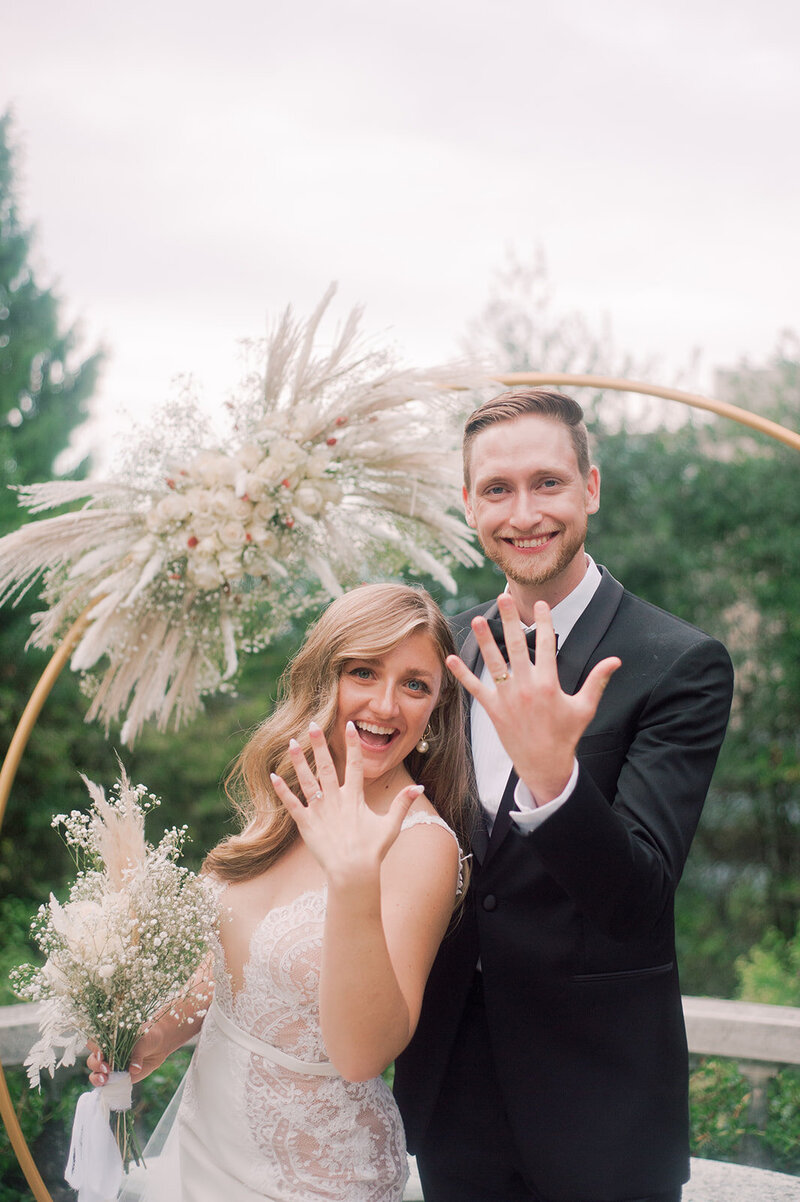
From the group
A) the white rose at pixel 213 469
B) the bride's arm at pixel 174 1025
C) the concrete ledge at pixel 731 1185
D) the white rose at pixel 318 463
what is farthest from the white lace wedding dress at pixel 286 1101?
the white rose at pixel 213 469

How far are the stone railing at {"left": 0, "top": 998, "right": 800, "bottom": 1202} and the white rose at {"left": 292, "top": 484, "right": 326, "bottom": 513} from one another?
2309 mm

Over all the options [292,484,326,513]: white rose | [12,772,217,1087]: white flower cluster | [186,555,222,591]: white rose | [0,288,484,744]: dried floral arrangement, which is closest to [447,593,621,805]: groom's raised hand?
→ [12,772,217,1087]: white flower cluster

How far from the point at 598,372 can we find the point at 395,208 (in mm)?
2200

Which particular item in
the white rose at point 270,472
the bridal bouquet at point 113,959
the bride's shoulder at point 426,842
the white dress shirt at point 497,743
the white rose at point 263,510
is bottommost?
the bridal bouquet at point 113,959

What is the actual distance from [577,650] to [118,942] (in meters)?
1.24

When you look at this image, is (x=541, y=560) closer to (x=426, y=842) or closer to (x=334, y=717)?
(x=334, y=717)

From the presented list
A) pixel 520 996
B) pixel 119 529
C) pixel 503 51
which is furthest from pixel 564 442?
pixel 503 51

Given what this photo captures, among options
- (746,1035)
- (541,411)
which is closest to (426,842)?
(541,411)

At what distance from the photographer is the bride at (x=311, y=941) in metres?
2.06

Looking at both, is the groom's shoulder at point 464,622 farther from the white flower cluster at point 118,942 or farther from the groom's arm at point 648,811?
the white flower cluster at point 118,942

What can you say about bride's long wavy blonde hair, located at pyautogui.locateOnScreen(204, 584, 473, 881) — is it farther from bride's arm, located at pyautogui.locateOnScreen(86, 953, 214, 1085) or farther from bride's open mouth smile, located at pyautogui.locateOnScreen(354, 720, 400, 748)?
bride's arm, located at pyautogui.locateOnScreen(86, 953, 214, 1085)

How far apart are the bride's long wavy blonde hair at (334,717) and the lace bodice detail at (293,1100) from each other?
0.20m

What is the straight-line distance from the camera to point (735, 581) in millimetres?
7902

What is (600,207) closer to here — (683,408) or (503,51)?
(503,51)
